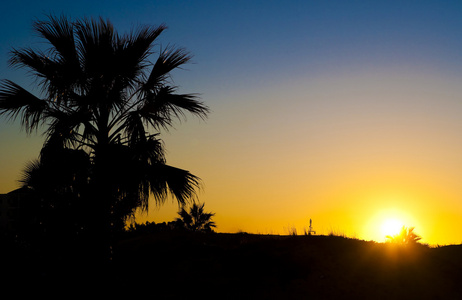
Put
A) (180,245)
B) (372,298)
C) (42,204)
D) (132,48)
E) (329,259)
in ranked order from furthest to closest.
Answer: (180,245), (42,204), (329,259), (132,48), (372,298)

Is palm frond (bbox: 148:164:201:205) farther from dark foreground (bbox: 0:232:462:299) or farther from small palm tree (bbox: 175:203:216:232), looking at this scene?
small palm tree (bbox: 175:203:216:232)

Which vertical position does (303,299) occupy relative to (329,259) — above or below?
below

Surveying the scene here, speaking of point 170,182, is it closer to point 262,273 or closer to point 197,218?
point 262,273

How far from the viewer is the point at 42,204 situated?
40.4 ft

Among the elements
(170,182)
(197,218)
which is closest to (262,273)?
(170,182)

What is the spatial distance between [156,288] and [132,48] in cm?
615

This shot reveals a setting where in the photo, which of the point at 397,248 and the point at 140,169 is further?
the point at 397,248

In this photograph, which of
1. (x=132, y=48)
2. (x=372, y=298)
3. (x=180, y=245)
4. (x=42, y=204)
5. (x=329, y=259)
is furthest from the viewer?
(x=180, y=245)

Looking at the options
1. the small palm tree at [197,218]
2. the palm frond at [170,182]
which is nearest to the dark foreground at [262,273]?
the palm frond at [170,182]

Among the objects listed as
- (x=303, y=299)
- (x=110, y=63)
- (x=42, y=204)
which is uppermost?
(x=110, y=63)

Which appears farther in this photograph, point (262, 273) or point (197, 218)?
point (197, 218)

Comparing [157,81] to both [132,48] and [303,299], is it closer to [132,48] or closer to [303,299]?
[132,48]

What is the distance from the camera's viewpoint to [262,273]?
11.2 metres

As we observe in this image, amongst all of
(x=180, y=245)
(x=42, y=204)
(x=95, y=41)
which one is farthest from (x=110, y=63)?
(x=180, y=245)
